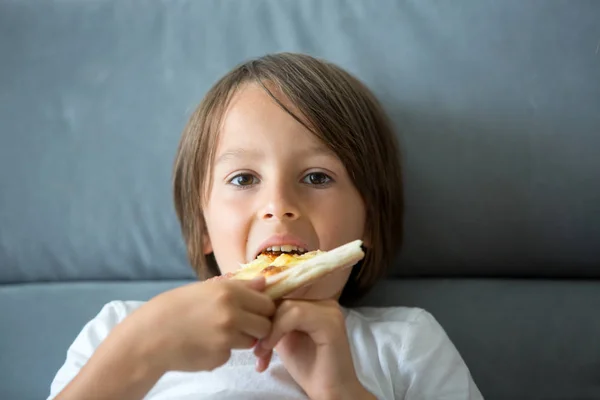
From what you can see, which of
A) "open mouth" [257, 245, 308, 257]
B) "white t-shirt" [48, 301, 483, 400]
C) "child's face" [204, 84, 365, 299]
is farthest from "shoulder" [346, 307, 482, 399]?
"open mouth" [257, 245, 308, 257]

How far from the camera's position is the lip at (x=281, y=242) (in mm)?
1011

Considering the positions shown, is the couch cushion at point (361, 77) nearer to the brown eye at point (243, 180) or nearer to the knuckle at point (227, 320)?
the brown eye at point (243, 180)

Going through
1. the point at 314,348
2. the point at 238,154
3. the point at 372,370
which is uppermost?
the point at 238,154

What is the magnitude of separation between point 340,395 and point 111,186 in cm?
74

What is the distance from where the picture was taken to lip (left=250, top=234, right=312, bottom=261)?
3.32ft

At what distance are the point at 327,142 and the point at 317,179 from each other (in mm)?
66

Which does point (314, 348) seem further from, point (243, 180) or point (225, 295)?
point (243, 180)

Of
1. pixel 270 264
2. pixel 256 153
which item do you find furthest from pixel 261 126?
pixel 270 264

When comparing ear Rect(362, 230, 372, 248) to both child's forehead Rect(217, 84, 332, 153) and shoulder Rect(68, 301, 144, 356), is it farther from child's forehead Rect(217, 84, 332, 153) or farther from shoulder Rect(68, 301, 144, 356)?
shoulder Rect(68, 301, 144, 356)

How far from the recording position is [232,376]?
103 centimetres

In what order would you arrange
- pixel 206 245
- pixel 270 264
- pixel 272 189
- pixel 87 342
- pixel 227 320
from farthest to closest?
pixel 206 245 → pixel 87 342 → pixel 272 189 → pixel 270 264 → pixel 227 320

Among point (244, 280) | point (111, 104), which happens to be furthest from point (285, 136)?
point (111, 104)

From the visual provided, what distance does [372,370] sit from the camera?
3.59 feet

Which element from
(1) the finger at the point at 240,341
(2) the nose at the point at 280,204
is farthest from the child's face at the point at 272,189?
(1) the finger at the point at 240,341
